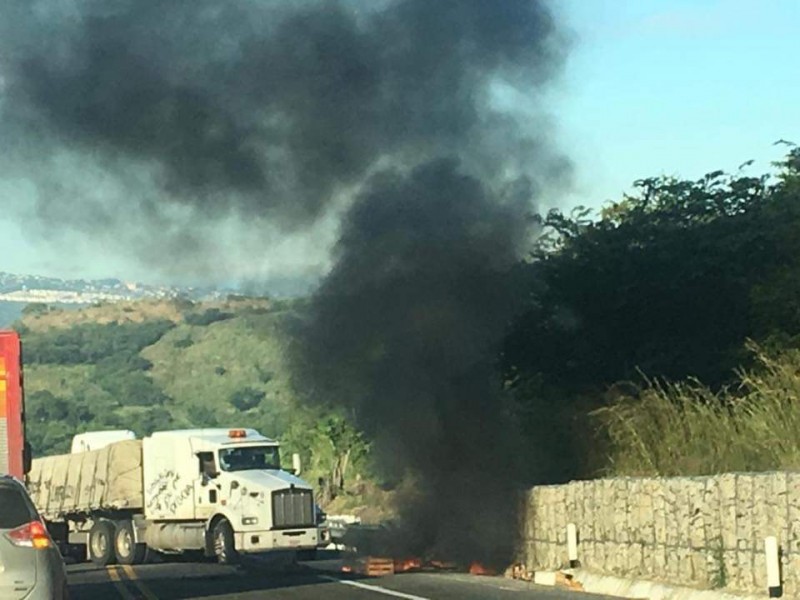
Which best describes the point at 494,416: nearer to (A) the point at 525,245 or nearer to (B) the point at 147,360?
(A) the point at 525,245

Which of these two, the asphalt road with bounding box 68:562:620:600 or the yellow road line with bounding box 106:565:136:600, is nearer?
the asphalt road with bounding box 68:562:620:600

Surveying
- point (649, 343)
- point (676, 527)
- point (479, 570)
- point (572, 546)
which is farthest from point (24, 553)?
point (649, 343)

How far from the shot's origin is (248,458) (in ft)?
100

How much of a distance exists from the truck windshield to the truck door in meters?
0.24

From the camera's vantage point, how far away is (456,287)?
27125 mm

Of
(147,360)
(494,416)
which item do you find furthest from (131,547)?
(147,360)

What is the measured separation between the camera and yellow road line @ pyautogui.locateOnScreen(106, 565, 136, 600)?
2241cm

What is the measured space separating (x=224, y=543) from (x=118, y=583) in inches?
159

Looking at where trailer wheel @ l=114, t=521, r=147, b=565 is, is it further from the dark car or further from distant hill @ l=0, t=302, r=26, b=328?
distant hill @ l=0, t=302, r=26, b=328

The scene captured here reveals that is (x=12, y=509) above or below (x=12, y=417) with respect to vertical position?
below

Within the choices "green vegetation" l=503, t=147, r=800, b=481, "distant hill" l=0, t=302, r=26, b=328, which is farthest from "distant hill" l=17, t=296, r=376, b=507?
"green vegetation" l=503, t=147, r=800, b=481

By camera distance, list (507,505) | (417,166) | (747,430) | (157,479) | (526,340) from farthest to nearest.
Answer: (526,340) → (157,479) → (417,166) → (507,505) → (747,430)

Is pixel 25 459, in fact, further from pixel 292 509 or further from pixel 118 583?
pixel 292 509

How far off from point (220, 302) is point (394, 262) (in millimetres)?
7117
